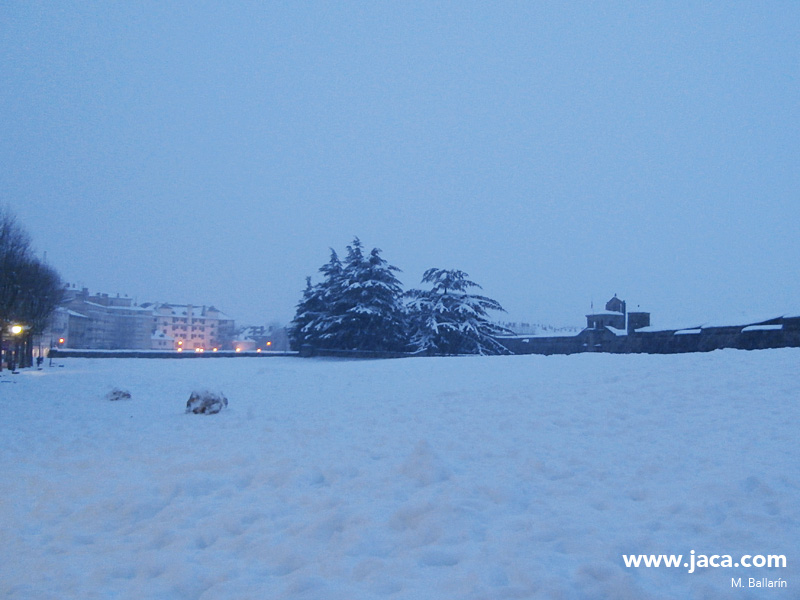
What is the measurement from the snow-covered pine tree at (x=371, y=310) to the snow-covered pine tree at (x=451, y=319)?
1326 millimetres

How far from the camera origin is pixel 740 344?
18812mm

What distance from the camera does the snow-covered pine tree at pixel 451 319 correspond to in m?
35.7

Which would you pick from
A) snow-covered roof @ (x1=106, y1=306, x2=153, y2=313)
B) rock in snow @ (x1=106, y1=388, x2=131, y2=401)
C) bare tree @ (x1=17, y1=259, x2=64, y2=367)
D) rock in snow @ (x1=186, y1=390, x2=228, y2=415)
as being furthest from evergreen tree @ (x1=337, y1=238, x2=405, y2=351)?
snow-covered roof @ (x1=106, y1=306, x2=153, y2=313)

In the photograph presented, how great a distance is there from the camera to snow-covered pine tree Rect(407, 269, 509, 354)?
3569 centimetres

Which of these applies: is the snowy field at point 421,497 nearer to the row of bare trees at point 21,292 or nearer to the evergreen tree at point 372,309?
the row of bare trees at point 21,292

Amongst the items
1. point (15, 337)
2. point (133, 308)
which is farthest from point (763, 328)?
point (133, 308)

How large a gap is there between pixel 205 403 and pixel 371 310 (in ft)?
77.6

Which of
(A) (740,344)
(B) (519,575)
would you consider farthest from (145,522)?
(A) (740,344)

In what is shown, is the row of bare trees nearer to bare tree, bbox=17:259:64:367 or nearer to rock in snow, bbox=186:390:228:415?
bare tree, bbox=17:259:64:367

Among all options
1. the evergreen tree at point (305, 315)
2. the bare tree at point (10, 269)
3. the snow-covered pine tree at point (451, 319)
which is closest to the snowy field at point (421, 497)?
the bare tree at point (10, 269)

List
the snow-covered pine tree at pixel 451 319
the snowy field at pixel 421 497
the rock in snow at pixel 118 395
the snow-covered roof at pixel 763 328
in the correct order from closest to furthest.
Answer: the snowy field at pixel 421 497 → the rock in snow at pixel 118 395 → the snow-covered roof at pixel 763 328 → the snow-covered pine tree at pixel 451 319

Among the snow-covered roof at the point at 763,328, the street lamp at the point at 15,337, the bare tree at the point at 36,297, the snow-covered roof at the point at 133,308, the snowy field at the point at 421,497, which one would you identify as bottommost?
the snowy field at the point at 421,497

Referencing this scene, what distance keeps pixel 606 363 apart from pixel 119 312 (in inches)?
4648

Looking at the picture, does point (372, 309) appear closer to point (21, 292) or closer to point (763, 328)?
point (21, 292)
